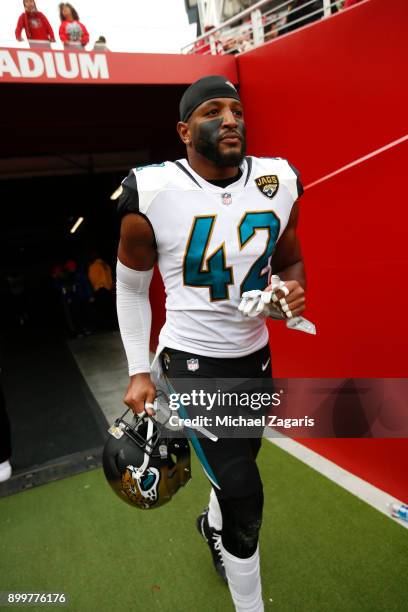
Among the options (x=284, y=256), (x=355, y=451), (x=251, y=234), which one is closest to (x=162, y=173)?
(x=251, y=234)

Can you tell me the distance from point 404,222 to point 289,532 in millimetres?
1690

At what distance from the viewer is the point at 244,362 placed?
1.67m

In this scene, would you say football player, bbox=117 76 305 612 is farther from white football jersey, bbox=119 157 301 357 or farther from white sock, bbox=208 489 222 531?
white sock, bbox=208 489 222 531

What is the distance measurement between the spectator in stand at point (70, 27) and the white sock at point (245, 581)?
461cm

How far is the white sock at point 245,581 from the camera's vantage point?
159cm

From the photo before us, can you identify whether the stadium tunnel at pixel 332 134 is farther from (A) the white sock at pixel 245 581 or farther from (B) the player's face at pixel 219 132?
(A) the white sock at pixel 245 581

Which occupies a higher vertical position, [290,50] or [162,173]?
[290,50]

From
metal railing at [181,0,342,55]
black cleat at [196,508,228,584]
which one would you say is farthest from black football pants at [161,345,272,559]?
metal railing at [181,0,342,55]

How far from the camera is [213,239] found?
1.50 metres

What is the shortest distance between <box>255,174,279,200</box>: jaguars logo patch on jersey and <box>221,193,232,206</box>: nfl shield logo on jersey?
12cm

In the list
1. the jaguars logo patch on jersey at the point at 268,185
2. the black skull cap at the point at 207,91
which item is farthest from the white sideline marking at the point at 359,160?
the black skull cap at the point at 207,91

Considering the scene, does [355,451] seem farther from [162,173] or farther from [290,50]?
[290,50]

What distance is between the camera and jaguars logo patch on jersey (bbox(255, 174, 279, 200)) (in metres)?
1.59

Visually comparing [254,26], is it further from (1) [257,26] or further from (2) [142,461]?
(2) [142,461]
